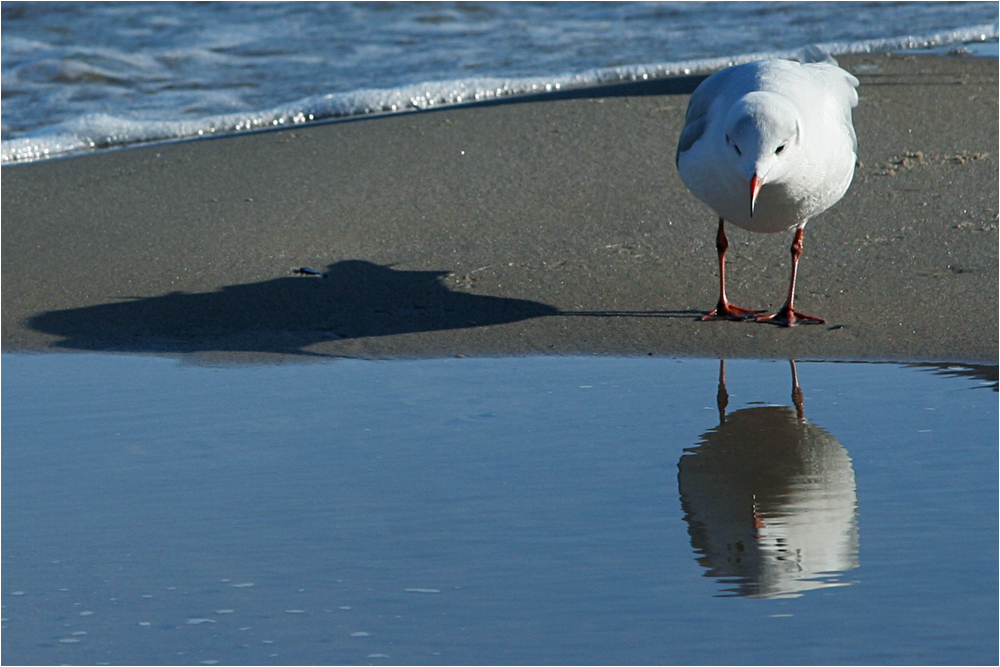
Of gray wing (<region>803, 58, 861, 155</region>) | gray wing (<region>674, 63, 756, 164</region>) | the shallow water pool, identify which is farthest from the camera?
gray wing (<region>803, 58, 861, 155</region>)

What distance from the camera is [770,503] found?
2.84 metres

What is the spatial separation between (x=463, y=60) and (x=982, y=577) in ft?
24.9

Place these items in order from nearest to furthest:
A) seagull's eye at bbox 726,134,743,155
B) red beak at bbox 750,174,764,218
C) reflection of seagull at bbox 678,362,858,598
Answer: reflection of seagull at bbox 678,362,858,598 → red beak at bbox 750,174,764,218 → seagull's eye at bbox 726,134,743,155

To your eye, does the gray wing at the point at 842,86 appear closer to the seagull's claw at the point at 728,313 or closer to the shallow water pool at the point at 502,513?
the seagull's claw at the point at 728,313

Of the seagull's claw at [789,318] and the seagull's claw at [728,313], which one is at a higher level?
the seagull's claw at [728,313]

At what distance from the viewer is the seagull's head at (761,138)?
153 inches

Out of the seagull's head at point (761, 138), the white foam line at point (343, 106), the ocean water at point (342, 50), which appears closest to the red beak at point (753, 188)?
the seagull's head at point (761, 138)

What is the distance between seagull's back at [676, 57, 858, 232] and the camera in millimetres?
4088

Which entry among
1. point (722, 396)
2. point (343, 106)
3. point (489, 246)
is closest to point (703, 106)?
point (489, 246)

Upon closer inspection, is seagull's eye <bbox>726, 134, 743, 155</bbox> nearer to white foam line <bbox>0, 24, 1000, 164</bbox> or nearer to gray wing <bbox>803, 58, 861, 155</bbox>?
gray wing <bbox>803, 58, 861, 155</bbox>

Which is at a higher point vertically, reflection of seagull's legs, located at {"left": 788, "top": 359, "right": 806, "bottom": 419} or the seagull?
the seagull

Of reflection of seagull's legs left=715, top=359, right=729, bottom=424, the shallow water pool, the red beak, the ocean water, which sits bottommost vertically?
the shallow water pool

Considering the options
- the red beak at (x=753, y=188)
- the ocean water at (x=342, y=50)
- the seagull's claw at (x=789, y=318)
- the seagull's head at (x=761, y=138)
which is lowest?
the seagull's claw at (x=789, y=318)

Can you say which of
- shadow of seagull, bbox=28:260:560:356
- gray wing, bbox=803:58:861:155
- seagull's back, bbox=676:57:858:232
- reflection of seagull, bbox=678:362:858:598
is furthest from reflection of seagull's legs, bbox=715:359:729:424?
gray wing, bbox=803:58:861:155
